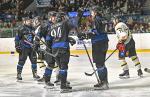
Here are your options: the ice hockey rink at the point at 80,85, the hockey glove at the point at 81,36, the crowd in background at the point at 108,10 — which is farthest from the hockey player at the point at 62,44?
the crowd in background at the point at 108,10

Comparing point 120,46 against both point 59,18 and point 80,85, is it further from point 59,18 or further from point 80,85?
point 59,18

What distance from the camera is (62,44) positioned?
7.79 m

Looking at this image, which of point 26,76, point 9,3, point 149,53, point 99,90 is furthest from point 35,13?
point 99,90

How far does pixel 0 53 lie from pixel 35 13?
13.3 ft

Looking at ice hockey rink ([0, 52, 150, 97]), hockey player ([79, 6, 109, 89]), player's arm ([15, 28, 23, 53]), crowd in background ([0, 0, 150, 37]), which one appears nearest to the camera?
ice hockey rink ([0, 52, 150, 97])

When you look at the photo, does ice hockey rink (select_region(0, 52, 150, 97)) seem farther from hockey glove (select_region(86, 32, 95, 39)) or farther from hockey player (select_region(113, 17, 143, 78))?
hockey glove (select_region(86, 32, 95, 39))

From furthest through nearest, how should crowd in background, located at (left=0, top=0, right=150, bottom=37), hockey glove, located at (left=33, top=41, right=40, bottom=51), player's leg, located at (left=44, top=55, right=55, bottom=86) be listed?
crowd in background, located at (left=0, top=0, right=150, bottom=37)
hockey glove, located at (left=33, top=41, right=40, bottom=51)
player's leg, located at (left=44, top=55, right=55, bottom=86)

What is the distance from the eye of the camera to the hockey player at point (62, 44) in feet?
25.4

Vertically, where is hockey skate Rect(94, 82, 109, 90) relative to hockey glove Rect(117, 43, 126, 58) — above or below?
below

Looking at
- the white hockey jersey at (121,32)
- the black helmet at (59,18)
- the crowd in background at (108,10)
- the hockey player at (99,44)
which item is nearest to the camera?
the black helmet at (59,18)

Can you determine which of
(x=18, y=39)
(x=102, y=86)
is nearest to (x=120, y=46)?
(x=102, y=86)

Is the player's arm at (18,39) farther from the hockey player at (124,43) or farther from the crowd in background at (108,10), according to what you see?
the crowd in background at (108,10)

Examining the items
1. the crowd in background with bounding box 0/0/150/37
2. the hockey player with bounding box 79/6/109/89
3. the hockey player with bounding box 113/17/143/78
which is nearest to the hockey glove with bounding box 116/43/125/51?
the hockey player with bounding box 113/17/143/78

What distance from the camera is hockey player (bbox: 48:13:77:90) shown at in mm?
7738
